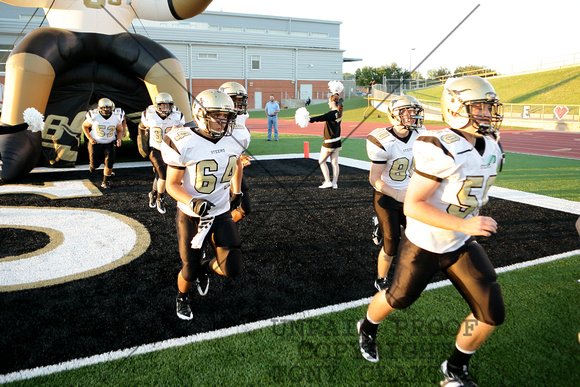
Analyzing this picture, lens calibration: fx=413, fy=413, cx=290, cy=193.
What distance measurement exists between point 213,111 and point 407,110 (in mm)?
2001

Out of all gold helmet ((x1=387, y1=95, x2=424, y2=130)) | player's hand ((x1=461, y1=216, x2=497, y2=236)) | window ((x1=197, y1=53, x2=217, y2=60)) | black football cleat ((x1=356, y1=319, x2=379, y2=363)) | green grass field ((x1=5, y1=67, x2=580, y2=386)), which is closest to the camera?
player's hand ((x1=461, y1=216, x2=497, y2=236))

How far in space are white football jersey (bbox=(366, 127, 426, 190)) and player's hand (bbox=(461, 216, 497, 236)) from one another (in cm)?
200

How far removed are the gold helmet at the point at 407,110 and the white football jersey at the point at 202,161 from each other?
1.70m

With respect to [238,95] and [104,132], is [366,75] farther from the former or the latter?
[238,95]

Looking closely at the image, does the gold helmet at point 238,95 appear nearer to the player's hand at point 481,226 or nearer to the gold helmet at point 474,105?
the gold helmet at point 474,105

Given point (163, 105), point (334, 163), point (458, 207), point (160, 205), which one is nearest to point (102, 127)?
point (163, 105)

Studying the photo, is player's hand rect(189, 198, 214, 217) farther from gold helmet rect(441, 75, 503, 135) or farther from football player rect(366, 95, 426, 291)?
gold helmet rect(441, 75, 503, 135)

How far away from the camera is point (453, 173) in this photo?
251 centimetres

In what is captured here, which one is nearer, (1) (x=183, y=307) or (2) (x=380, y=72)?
(1) (x=183, y=307)

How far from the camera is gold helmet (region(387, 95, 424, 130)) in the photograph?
→ 4.19 m

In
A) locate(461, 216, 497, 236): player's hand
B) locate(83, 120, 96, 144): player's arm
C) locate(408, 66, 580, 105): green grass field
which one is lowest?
locate(461, 216, 497, 236): player's hand

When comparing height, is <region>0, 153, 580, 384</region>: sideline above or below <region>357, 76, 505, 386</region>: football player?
below

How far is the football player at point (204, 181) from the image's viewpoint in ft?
11.3

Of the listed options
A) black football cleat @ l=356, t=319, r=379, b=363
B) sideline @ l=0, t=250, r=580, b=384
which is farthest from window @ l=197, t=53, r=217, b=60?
black football cleat @ l=356, t=319, r=379, b=363
